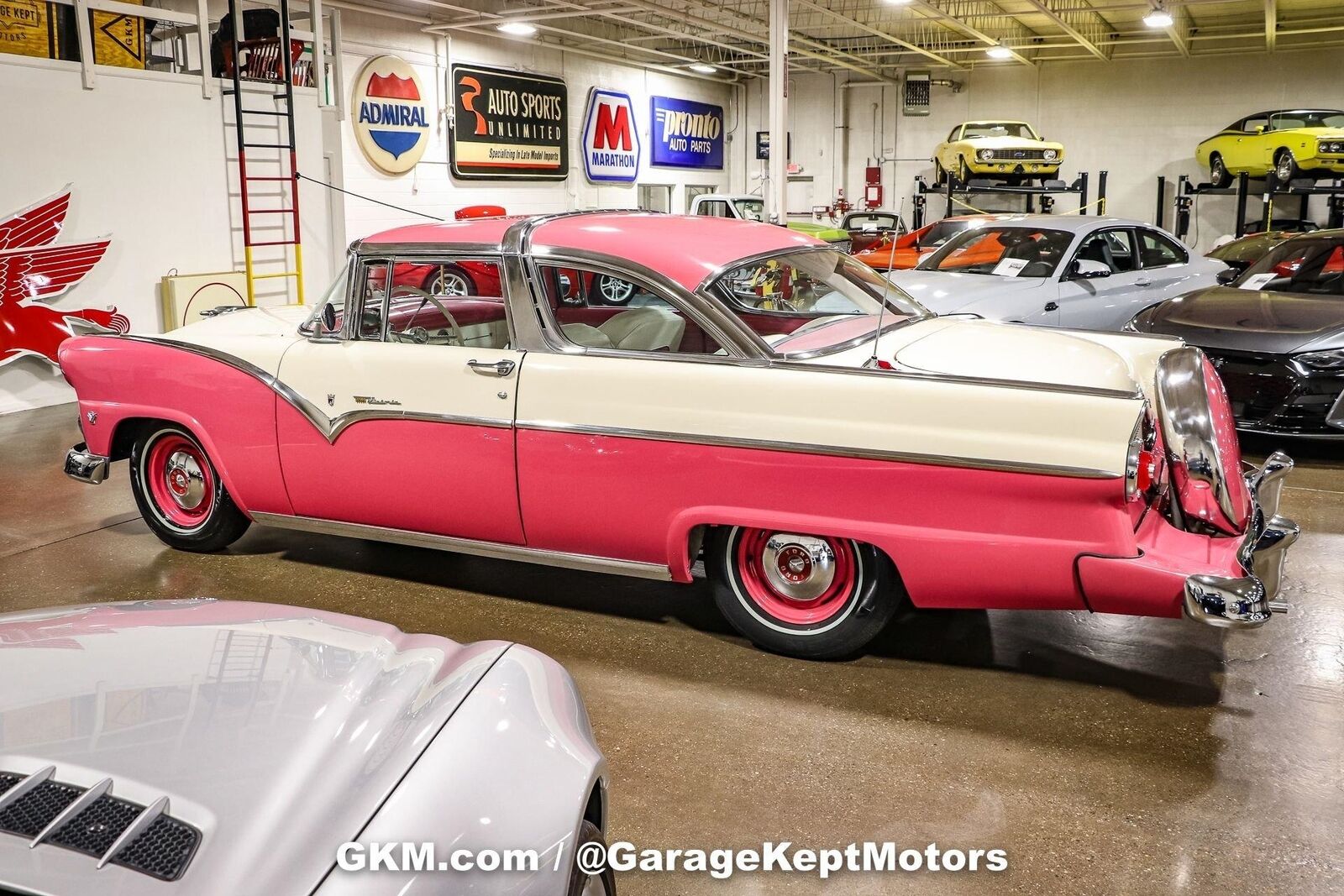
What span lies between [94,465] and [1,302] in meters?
4.95

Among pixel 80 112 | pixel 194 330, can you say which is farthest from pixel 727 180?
pixel 194 330

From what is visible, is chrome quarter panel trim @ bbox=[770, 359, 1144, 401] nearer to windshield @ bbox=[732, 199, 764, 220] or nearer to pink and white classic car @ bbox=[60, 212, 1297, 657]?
pink and white classic car @ bbox=[60, 212, 1297, 657]

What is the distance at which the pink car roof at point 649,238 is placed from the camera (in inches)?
168

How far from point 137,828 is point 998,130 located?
22.1 m

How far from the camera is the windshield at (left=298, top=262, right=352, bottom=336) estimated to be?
4.91m

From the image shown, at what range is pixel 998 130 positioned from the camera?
70.1ft

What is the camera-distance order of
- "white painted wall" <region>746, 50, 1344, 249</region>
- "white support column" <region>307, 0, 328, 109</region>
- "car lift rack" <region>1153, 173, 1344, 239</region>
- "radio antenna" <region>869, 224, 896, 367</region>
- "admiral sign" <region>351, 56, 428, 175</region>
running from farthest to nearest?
1. "white painted wall" <region>746, 50, 1344, 249</region>
2. "car lift rack" <region>1153, 173, 1344, 239</region>
3. "admiral sign" <region>351, 56, 428, 175</region>
4. "white support column" <region>307, 0, 328, 109</region>
5. "radio antenna" <region>869, 224, 896, 367</region>

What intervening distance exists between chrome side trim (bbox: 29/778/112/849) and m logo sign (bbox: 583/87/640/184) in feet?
68.3

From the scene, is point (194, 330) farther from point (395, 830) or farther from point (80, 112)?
point (80, 112)

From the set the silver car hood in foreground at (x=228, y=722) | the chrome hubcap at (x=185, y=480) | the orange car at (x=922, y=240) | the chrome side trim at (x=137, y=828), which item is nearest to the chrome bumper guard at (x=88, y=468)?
the chrome hubcap at (x=185, y=480)

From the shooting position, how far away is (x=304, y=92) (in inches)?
466

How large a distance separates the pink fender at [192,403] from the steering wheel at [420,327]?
65 centimetres

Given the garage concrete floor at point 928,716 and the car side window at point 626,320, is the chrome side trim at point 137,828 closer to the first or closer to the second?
the garage concrete floor at point 928,716

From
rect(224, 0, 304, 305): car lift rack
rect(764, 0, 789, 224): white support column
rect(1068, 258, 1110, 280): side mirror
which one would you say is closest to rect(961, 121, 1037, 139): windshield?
rect(764, 0, 789, 224): white support column
